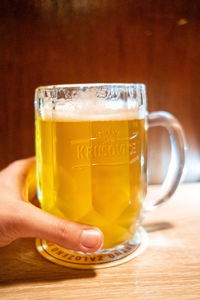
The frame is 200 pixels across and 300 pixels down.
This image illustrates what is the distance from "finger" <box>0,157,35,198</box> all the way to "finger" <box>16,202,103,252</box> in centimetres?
13

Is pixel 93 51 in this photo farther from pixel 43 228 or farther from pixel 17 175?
pixel 43 228

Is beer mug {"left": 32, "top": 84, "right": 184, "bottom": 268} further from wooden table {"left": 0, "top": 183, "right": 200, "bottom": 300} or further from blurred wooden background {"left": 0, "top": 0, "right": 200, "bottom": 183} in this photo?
blurred wooden background {"left": 0, "top": 0, "right": 200, "bottom": 183}

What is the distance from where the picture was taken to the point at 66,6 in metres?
0.90

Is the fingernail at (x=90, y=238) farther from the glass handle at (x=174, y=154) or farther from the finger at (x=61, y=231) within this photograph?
the glass handle at (x=174, y=154)

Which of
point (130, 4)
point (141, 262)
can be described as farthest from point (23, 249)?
point (130, 4)

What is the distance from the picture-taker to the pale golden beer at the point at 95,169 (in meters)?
0.52

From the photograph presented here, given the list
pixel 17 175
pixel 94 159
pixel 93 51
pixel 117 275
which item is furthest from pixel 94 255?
pixel 93 51

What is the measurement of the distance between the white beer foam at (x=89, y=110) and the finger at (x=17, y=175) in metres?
0.21

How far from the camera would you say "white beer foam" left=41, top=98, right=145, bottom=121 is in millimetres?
529

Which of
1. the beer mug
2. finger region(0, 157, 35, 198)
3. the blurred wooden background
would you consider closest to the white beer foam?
the beer mug

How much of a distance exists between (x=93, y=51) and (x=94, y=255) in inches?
25.2

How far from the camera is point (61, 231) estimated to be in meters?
0.50

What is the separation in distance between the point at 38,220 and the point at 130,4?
0.75 meters

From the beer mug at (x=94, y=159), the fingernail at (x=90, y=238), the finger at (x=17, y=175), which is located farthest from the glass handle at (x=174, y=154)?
the finger at (x=17, y=175)
